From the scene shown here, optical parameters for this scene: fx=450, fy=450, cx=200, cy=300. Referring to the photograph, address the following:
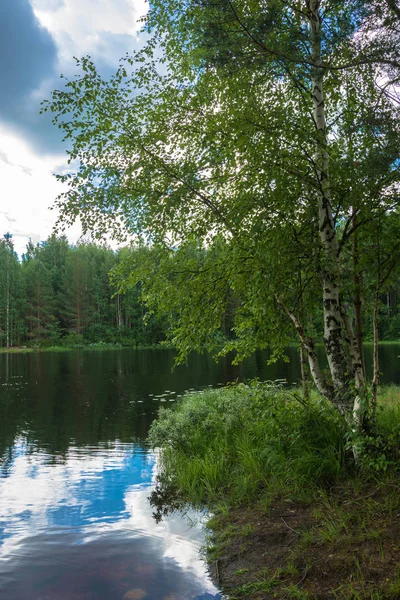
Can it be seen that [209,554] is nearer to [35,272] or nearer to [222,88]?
[222,88]

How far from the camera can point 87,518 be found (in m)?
7.79

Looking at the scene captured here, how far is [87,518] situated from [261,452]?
10.6 feet

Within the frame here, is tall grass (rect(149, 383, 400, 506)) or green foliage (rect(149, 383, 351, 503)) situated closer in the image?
tall grass (rect(149, 383, 400, 506))

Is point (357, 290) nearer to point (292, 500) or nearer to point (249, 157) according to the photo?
point (249, 157)

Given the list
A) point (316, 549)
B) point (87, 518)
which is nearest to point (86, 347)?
point (87, 518)

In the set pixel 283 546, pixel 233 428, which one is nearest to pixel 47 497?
pixel 233 428

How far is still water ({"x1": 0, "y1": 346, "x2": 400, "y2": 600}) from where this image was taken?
5445mm

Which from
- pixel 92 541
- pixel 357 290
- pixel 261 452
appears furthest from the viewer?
pixel 261 452

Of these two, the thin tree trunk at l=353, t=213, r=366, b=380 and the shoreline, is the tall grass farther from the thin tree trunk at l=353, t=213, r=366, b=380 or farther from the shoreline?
the shoreline

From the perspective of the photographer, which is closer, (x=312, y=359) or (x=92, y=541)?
(x=92, y=541)

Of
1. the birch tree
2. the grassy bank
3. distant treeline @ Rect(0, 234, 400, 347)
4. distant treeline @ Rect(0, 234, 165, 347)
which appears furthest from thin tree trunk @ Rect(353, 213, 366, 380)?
distant treeline @ Rect(0, 234, 165, 347)

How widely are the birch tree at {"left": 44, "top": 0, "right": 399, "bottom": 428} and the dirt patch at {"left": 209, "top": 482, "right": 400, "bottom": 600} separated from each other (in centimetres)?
128

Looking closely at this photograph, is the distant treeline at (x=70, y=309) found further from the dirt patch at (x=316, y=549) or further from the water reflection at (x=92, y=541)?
the dirt patch at (x=316, y=549)

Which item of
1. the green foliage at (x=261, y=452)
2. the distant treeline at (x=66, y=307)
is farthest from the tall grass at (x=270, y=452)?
the distant treeline at (x=66, y=307)
